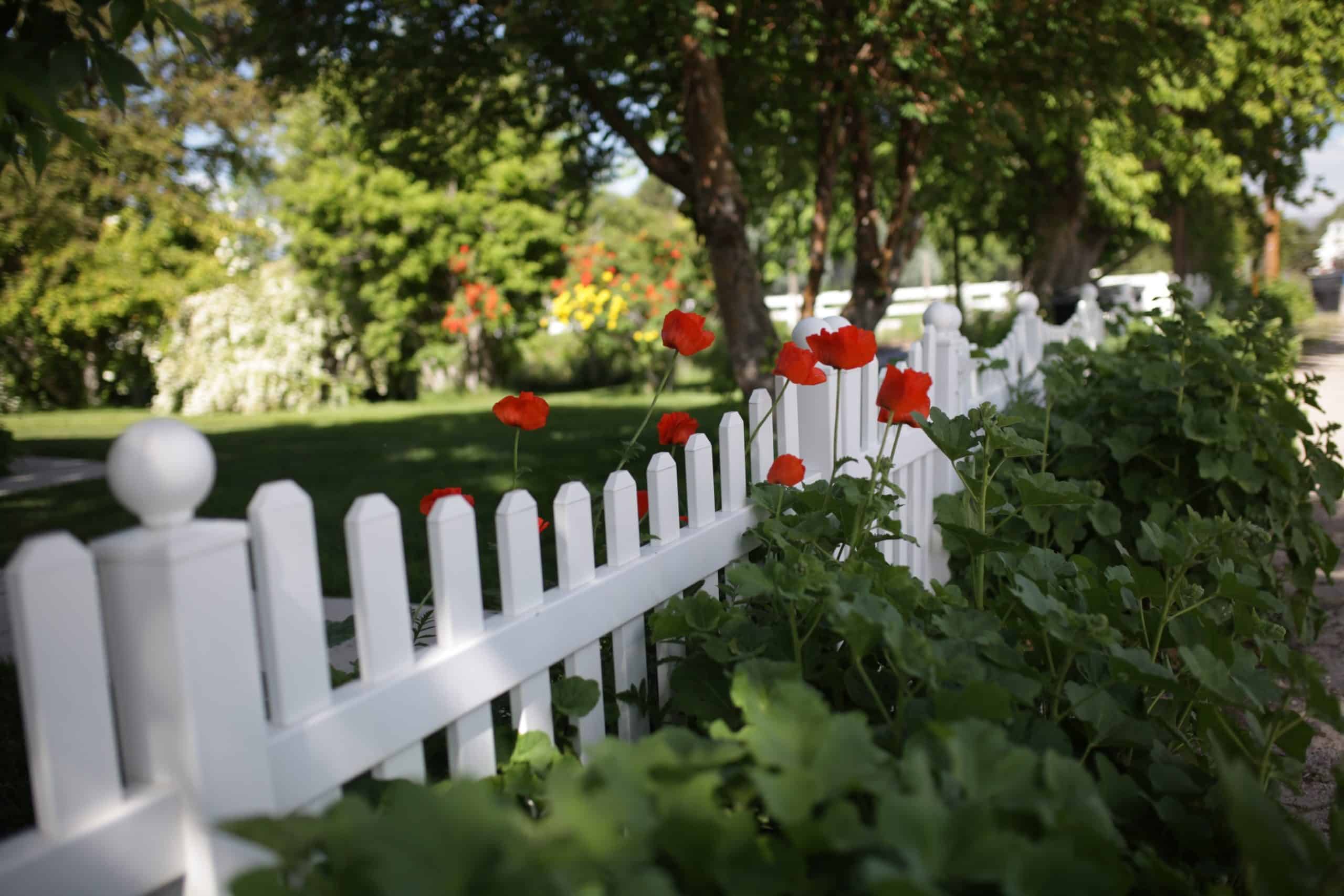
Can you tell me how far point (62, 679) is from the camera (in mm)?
978

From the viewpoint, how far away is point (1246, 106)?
11.9m

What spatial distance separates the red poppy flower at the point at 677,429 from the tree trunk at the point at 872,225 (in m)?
4.34

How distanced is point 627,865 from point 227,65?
5.77 m

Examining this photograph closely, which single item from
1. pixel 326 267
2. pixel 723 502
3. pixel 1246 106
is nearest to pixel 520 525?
pixel 723 502

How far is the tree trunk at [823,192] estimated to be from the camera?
5.96m

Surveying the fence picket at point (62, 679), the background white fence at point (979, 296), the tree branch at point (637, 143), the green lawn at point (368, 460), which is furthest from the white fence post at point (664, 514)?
the background white fence at point (979, 296)

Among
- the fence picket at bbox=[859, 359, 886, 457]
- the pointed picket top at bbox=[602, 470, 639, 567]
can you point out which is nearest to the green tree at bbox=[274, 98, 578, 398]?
the fence picket at bbox=[859, 359, 886, 457]

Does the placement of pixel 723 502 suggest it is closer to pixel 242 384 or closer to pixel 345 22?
pixel 345 22

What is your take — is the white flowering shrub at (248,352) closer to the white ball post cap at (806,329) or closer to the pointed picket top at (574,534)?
the white ball post cap at (806,329)

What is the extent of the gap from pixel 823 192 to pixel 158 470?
5.49m

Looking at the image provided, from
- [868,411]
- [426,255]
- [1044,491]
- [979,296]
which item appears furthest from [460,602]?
[979,296]

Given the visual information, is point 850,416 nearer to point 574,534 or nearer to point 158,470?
point 574,534

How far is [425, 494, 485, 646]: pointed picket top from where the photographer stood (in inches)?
55.0

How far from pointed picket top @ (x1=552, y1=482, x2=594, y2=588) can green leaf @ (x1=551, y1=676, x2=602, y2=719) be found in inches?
6.2
